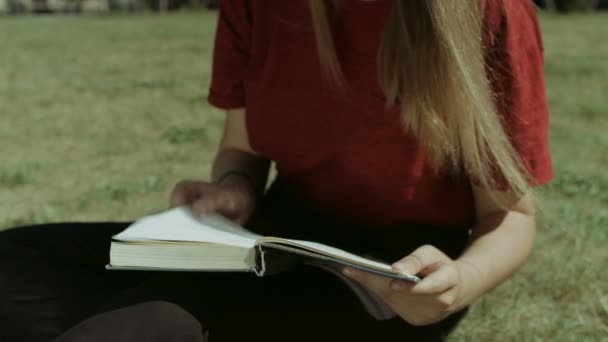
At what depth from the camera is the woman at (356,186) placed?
1.27 meters

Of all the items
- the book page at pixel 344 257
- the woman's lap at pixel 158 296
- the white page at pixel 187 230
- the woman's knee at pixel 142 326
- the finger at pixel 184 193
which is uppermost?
the book page at pixel 344 257

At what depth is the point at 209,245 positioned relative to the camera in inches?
45.9

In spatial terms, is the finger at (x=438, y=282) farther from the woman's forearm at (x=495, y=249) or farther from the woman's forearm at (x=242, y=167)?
the woman's forearm at (x=242, y=167)

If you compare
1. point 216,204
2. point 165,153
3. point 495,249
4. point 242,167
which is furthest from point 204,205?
point 165,153

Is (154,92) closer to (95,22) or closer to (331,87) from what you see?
(331,87)

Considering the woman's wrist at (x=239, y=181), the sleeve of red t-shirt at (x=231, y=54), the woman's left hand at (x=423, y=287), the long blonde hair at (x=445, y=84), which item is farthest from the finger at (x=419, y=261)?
the sleeve of red t-shirt at (x=231, y=54)

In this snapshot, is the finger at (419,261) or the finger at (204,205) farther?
the finger at (204,205)

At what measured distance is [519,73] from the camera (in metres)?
1.33

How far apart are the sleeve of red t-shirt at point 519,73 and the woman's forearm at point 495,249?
10cm

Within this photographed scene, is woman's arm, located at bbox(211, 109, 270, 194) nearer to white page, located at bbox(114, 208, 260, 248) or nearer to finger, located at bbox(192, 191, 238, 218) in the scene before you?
finger, located at bbox(192, 191, 238, 218)

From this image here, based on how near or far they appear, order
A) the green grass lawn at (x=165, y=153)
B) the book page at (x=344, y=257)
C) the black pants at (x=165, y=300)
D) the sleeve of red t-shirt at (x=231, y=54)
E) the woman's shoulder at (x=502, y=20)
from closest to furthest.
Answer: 1. the book page at (x=344, y=257)
2. the black pants at (x=165, y=300)
3. the woman's shoulder at (x=502, y=20)
4. the sleeve of red t-shirt at (x=231, y=54)
5. the green grass lawn at (x=165, y=153)

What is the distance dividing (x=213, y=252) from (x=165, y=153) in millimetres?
2654

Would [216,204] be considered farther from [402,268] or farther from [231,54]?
[402,268]

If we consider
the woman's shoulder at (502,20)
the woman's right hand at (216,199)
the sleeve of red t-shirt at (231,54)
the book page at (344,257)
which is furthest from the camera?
the sleeve of red t-shirt at (231,54)
